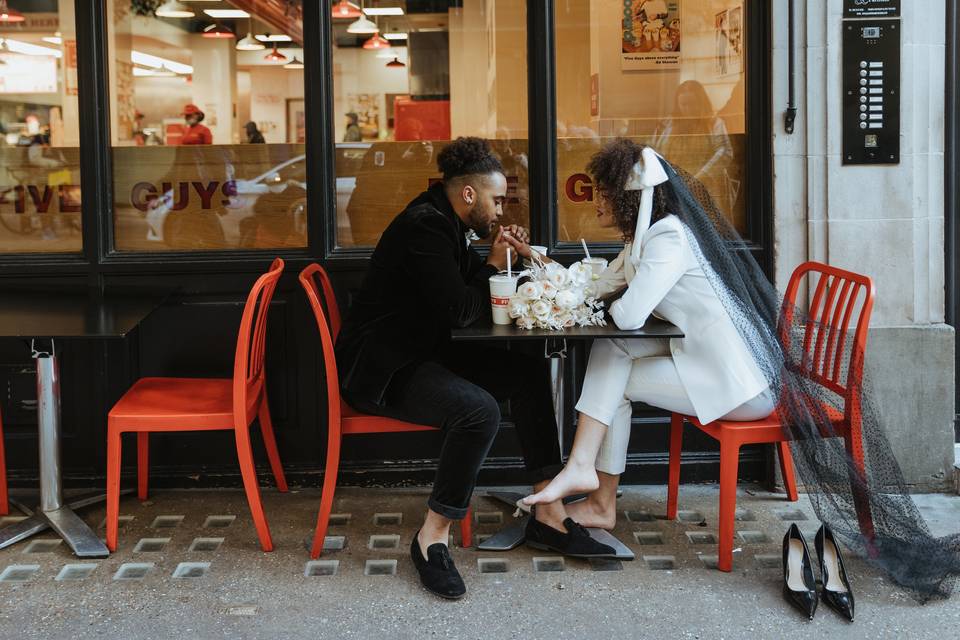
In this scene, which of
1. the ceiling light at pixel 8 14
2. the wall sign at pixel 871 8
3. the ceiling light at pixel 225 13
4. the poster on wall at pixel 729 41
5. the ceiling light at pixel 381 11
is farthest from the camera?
the ceiling light at pixel 225 13

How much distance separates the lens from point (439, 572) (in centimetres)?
343

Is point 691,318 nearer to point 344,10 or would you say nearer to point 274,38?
point 344,10

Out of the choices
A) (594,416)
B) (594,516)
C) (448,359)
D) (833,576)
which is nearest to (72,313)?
(448,359)

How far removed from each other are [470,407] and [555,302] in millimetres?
446

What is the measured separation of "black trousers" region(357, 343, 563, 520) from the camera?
11.3 ft

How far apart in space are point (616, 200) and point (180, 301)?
1.99 m

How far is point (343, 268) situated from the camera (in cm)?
450

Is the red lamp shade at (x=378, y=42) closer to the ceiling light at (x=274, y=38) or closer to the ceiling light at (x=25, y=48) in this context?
the ceiling light at (x=274, y=38)

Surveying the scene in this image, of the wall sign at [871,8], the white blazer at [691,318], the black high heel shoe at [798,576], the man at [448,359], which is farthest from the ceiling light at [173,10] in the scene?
the black high heel shoe at [798,576]

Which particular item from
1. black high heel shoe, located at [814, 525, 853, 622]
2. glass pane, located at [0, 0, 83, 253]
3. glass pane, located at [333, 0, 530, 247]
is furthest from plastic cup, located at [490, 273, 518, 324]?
glass pane, located at [0, 0, 83, 253]

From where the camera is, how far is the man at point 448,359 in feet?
11.4

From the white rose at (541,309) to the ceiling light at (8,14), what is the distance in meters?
2.89

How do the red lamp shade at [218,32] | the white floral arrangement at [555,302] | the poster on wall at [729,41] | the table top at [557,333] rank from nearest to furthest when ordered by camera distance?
the table top at [557,333] < the white floral arrangement at [555,302] < the poster on wall at [729,41] < the red lamp shade at [218,32]

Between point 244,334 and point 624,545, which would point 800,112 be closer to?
point 624,545
